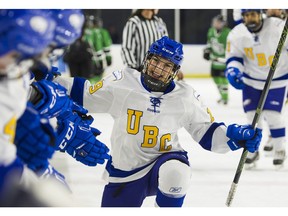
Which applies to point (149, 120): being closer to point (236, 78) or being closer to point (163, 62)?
point (163, 62)

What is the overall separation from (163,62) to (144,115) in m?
0.22

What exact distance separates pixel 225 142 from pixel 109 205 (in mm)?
514

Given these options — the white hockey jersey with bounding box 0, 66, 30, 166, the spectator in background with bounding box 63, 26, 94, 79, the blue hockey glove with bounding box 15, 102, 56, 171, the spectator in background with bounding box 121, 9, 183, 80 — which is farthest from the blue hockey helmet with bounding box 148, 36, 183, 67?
the spectator in background with bounding box 63, 26, 94, 79

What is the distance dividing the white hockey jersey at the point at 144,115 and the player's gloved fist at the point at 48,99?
0.64 meters

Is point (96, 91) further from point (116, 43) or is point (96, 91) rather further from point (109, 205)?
point (116, 43)

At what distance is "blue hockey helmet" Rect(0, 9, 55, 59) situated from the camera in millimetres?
1697

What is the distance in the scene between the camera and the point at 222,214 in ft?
7.02

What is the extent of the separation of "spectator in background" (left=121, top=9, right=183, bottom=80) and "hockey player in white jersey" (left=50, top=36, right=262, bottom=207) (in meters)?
2.45

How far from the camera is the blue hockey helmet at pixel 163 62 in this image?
114 inches

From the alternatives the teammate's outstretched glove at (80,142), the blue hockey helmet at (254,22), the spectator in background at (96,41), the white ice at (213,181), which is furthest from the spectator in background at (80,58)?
the teammate's outstretched glove at (80,142)

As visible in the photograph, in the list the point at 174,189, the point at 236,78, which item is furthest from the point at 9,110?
the point at 236,78

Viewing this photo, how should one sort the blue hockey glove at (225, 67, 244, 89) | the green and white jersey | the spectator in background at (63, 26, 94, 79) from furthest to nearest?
the green and white jersey < the spectator in background at (63, 26, 94, 79) < the blue hockey glove at (225, 67, 244, 89)

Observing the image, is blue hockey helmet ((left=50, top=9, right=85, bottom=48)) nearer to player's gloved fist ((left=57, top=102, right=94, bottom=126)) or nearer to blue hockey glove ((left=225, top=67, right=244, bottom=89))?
player's gloved fist ((left=57, top=102, right=94, bottom=126))

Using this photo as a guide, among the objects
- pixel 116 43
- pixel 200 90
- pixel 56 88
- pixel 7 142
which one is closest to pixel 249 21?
pixel 56 88
